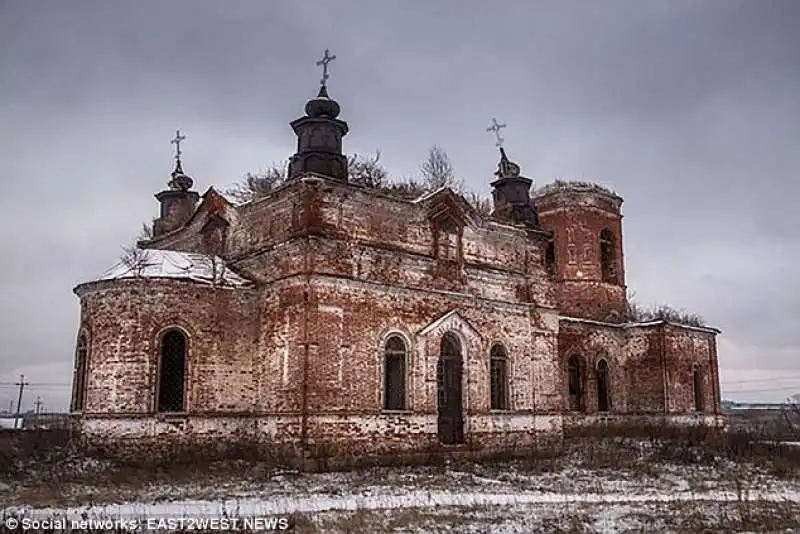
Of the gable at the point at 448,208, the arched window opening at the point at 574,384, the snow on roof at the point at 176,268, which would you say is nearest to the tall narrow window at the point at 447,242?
the gable at the point at 448,208

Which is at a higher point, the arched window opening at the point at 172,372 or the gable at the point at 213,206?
the gable at the point at 213,206

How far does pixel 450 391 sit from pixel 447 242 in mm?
3555

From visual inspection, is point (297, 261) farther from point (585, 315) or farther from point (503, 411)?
point (585, 315)

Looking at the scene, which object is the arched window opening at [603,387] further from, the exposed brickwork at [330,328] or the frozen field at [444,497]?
the frozen field at [444,497]

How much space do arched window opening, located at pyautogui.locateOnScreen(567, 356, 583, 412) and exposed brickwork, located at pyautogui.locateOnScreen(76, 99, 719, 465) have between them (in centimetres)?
412

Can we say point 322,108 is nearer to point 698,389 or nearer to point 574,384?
point 574,384

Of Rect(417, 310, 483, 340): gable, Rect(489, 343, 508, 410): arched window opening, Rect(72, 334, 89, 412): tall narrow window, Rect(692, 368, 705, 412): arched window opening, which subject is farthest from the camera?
Rect(692, 368, 705, 412): arched window opening

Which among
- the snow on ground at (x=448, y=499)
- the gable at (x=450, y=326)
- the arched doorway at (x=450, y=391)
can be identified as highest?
the gable at (x=450, y=326)

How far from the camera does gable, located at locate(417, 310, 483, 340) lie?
19.1 m

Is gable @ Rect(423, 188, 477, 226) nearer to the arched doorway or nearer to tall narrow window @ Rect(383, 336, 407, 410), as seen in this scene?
the arched doorway

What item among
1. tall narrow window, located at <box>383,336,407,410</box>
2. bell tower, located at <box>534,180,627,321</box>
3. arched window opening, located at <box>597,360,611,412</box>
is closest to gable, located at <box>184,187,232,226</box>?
tall narrow window, located at <box>383,336,407,410</box>

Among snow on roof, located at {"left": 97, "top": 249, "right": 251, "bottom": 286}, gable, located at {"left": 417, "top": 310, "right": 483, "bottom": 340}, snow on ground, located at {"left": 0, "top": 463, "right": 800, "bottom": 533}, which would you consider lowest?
snow on ground, located at {"left": 0, "top": 463, "right": 800, "bottom": 533}

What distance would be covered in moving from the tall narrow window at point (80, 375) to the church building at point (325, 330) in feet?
0.27
